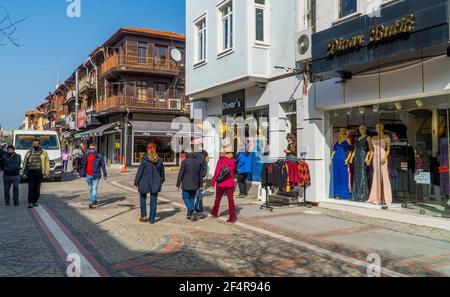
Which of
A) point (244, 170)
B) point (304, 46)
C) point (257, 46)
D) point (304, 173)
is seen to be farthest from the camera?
point (244, 170)

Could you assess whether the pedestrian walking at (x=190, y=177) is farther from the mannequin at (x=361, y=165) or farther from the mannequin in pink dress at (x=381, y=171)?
the mannequin in pink dress at (x=381, y=171)

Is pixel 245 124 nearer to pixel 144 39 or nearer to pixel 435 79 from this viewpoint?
pixel 435 79

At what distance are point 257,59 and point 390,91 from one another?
4.70 meters

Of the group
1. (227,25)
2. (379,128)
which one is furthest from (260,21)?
(379,128)

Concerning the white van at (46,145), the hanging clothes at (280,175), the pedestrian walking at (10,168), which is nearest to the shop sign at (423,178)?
the hanging clothes at (280,175)

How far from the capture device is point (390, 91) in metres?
8.91

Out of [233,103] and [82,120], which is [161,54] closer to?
[82,120]

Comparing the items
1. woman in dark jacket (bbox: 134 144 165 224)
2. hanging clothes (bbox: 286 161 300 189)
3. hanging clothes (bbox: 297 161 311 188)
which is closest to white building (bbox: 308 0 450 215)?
hanging clothes (bbox: 297 161 311 188)

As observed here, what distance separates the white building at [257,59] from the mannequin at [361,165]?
2.19m

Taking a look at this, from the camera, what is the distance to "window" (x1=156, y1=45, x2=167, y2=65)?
33.6 m

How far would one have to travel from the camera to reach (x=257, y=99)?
44.2 ft

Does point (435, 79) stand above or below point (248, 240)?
above
